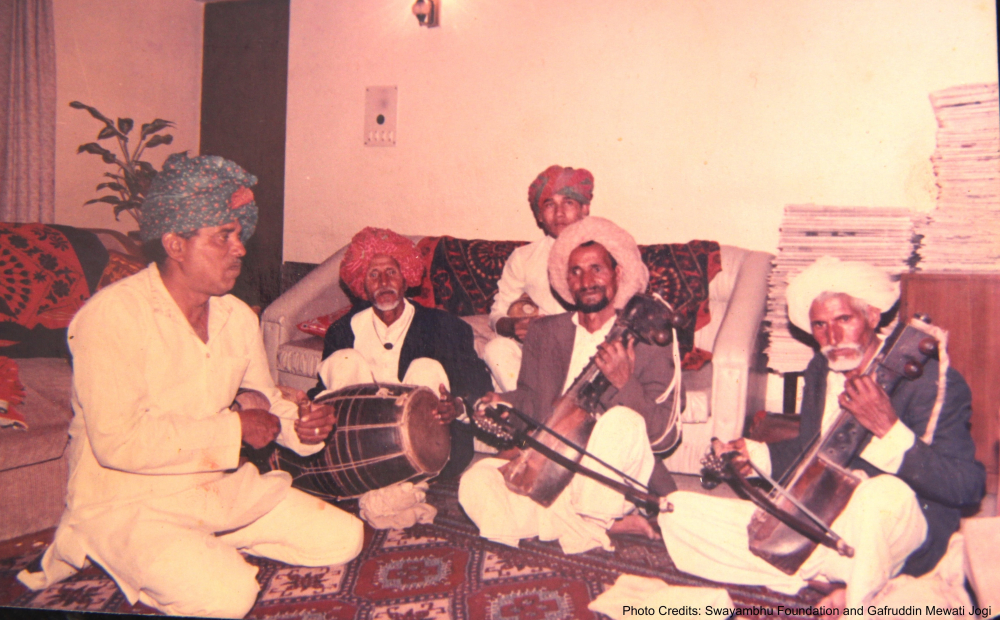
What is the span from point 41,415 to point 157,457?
919 mm

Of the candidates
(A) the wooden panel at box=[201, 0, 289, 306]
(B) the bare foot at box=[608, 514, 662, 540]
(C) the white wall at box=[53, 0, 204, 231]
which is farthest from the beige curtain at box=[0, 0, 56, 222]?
(B) the bare foot at box=[608, 514, 662, 540]

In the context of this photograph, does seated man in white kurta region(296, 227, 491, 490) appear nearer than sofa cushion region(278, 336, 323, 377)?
Yes

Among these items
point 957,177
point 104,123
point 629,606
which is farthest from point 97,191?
point 957,177

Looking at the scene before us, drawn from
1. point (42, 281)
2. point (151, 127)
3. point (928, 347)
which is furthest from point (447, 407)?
point (42, 281)

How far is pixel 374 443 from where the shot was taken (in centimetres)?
234

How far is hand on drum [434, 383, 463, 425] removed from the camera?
247 cm

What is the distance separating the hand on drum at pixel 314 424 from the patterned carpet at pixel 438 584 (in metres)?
0.45

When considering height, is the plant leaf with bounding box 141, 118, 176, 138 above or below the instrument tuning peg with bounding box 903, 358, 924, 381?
above

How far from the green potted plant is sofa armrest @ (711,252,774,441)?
7.63ft

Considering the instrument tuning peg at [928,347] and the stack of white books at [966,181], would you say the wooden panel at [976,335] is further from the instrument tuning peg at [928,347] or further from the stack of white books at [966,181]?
the instrument tuning peg at [928,347]

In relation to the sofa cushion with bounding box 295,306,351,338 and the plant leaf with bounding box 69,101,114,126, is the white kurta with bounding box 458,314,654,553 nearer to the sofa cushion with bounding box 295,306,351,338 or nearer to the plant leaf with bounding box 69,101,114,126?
the sofa cushion with bounding box 295,306,351,338

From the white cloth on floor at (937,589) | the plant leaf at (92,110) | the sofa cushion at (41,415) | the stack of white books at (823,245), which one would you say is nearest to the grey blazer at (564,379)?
the stack of white books at (823,245)

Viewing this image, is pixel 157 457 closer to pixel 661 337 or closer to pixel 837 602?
pixel 661 337

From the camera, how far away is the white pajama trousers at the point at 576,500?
7.29 ft
